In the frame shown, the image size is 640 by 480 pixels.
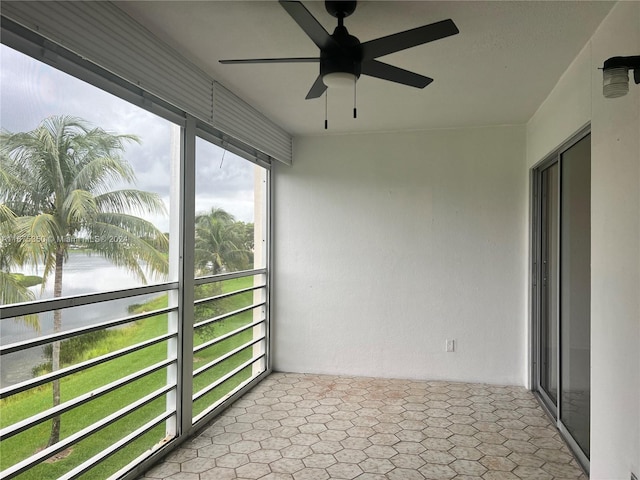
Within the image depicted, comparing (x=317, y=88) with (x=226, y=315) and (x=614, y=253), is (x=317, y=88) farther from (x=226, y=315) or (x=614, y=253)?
(x=226, y=315)

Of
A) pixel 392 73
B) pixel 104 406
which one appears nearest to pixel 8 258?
pixel 104 406

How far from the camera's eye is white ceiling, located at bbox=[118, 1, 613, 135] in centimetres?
217

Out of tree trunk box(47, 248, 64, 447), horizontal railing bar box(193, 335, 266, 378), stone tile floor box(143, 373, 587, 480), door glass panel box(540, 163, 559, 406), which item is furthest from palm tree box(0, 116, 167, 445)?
door glass panel box(540, 163, 559, 406)

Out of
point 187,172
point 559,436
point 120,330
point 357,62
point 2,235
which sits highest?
point 357,62

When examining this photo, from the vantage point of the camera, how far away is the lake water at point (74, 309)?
6.17 ft

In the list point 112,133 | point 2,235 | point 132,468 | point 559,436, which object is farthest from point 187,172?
point 559,436

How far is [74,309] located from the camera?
7.27 ft

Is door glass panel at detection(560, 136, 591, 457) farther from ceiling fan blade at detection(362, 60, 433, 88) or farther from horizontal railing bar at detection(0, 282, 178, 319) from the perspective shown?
horizontal railing bar at detection(0, 282, 178, 319)

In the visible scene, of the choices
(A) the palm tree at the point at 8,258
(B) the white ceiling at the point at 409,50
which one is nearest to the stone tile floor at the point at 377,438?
(A) the palm tree at the point at 8,258

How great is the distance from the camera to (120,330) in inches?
101

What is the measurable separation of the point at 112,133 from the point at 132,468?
1.90 meters

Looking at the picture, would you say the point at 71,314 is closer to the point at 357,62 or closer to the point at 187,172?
the point at 187,172

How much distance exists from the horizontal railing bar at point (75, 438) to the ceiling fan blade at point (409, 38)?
228cm

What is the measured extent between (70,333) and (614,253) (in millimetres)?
2603
